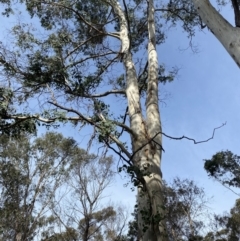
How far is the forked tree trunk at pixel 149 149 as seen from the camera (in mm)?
3028

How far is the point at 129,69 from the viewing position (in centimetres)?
530

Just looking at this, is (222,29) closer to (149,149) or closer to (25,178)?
(149,149)

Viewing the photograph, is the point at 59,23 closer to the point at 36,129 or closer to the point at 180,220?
the point at 36,129

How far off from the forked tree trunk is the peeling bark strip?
1.24 metres

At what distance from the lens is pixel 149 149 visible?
12.3 feet

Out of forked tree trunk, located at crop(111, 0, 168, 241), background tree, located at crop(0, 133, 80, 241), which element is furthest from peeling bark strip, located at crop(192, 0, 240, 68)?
background tree, located at crop(0, 133, 80, 241)

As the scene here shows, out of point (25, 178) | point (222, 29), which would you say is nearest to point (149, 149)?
point (222, 29)

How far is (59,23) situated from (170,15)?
287 centimetres

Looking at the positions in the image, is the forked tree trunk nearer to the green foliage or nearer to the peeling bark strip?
the peeling bark strip

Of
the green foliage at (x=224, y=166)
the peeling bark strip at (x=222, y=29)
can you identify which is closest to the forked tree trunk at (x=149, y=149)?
the peeling bark strip at (x=222, y=29)

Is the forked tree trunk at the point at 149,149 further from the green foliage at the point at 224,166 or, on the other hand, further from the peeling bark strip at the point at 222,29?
the green foliage at the point at 224,166

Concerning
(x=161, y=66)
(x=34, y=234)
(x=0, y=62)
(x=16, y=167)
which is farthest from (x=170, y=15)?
(x=34, y=234)

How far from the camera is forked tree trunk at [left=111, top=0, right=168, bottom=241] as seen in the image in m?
3.03

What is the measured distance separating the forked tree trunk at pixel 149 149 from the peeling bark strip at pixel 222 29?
1241 millimetres
